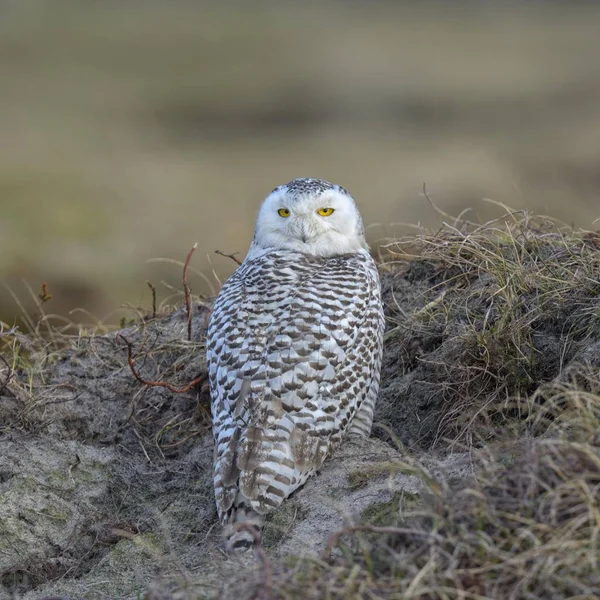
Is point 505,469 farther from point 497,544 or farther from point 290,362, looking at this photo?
point 290,362

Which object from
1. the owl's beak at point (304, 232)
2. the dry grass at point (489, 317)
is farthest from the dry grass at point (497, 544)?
the owl's beak at point (304, 232)

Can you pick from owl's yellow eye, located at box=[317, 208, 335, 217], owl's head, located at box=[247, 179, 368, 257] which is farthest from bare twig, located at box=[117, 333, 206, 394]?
owl's yellow eye, located at box=[317, 208, 335, 217]

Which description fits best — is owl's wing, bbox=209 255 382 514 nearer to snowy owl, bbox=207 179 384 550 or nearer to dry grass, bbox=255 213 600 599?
snowy owl, bbox=207 179 384 550

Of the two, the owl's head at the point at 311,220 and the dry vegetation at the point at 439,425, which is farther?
the owl's head at the point at 311,220

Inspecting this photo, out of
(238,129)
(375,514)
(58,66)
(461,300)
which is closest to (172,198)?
(238,129)

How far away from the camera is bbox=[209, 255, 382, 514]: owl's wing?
392 centimetres

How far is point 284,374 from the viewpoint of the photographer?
4055 millimetres

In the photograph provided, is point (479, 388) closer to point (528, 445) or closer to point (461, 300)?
point (461, 300)

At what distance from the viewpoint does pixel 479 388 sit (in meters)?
4.46

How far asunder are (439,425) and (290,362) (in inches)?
30.9

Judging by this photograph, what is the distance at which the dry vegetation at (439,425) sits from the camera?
278 centimetres

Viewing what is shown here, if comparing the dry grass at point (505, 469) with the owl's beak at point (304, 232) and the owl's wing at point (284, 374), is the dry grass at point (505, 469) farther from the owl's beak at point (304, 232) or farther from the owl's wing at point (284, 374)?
the owl's beak at point (304, 232)

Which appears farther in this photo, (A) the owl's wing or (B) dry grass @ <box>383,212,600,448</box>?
(B) dry grass @ <box>383,212,600,448</box>

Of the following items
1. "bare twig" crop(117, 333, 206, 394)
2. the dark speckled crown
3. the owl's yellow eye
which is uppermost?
the dark speckled crown
